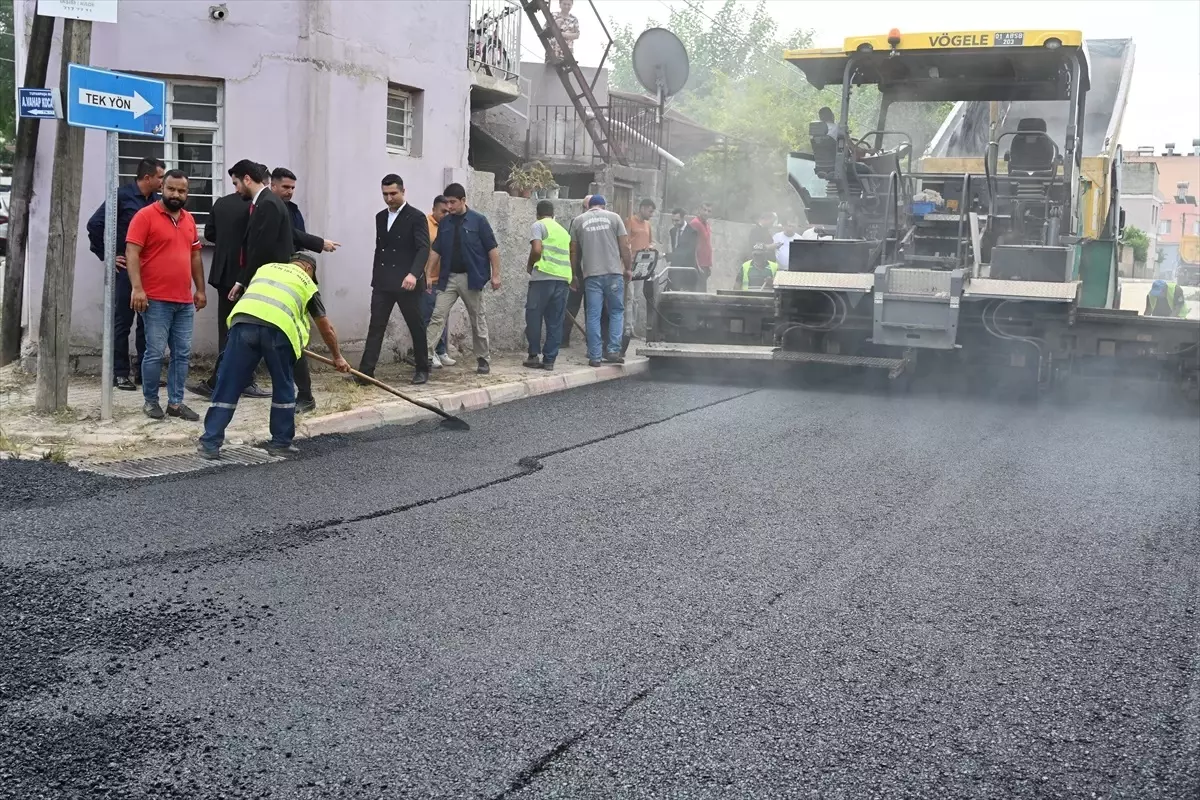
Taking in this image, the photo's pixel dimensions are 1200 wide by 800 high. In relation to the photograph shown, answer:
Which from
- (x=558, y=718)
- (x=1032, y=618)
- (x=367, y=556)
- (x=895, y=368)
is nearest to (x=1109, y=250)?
(x=895, y=368)

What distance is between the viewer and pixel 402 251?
372 inches

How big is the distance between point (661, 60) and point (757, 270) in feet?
10.1

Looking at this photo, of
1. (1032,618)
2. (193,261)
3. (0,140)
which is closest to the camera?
(1032,618)

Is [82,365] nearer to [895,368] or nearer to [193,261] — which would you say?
[193,261]

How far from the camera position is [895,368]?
9.66m

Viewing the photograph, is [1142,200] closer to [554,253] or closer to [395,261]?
[554,253]

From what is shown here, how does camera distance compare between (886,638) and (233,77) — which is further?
(233,77)

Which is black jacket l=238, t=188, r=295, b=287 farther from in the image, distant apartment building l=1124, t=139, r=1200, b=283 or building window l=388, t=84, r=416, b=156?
distant apartment building l=1124, t=139, r=1200, b=283

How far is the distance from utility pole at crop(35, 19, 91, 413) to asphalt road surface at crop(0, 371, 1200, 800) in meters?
1.63

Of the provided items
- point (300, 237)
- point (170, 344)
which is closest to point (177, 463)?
point (170, 344)

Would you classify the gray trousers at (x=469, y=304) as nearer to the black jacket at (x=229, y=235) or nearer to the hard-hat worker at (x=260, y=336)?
the black jacket at (x=229, y=235)

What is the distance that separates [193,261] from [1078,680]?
20.7 feet

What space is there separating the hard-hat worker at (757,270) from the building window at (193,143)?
7122mm

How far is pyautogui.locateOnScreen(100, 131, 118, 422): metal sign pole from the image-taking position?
7.59m
